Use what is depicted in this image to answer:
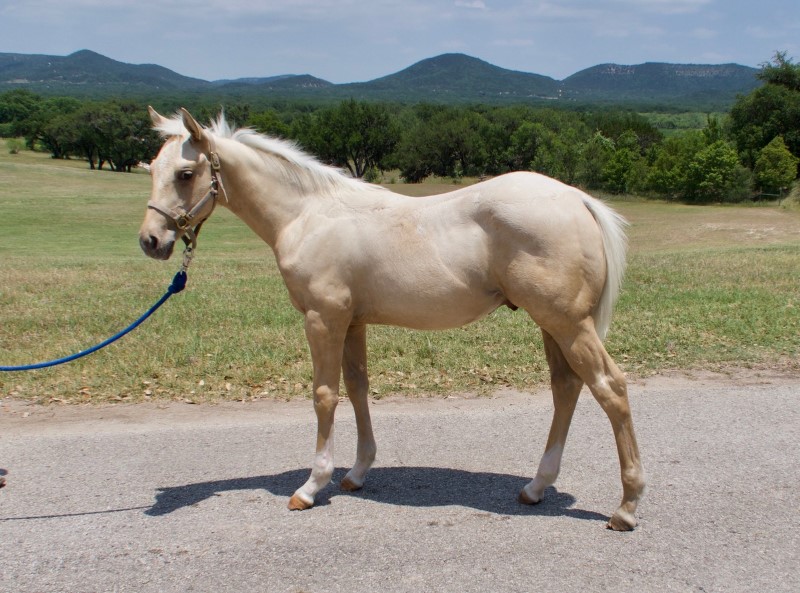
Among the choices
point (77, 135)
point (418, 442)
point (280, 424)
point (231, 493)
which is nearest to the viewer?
point (231, 493)

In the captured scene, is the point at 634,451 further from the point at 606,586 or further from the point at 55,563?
the point at 55,563

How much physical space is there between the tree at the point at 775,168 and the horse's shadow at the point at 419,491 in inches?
2486

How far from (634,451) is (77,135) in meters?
84.2

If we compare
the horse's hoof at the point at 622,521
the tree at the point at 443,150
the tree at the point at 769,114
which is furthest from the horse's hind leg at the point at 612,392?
the tree at the point at 443,150

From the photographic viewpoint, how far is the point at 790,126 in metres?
66.8

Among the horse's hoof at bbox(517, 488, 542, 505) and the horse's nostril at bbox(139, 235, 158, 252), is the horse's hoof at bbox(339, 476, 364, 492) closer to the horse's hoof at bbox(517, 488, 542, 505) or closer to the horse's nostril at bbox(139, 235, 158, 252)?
the horse's hoof at bbox(517, 488, 542, 505)

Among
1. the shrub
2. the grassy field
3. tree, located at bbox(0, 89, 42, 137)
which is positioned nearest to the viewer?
the grassy field

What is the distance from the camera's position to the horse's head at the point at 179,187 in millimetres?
4648

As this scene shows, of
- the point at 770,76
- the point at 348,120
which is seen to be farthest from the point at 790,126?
the point at 348,120

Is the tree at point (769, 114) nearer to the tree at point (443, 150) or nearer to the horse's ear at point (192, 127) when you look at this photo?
the tree at point (443, 150)

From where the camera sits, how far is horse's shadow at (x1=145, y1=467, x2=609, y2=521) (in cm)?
472

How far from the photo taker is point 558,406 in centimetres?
486

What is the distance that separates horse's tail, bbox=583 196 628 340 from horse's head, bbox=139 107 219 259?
239cm

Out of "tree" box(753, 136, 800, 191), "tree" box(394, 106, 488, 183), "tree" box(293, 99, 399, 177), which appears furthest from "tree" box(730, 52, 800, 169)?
"tree" box(293, 99, 399, 177)
